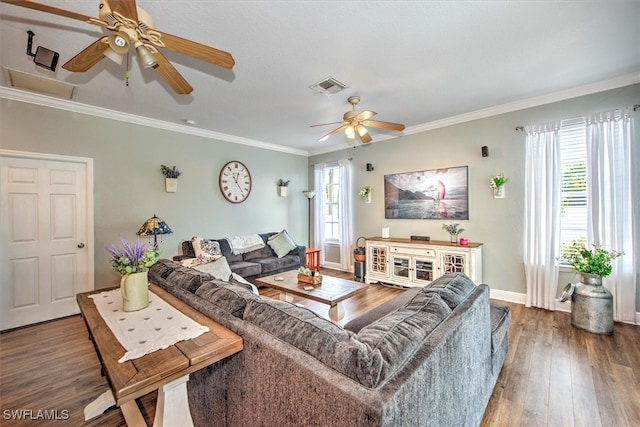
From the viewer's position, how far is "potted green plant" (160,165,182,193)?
13.4 ft

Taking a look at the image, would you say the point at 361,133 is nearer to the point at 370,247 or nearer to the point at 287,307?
the point at 370,247

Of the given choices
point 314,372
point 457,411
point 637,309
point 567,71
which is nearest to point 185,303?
point 314,372

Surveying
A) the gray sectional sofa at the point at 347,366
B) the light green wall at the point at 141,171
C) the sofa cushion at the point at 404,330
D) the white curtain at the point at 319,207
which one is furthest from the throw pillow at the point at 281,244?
the sofa cushion at the point at 404,330

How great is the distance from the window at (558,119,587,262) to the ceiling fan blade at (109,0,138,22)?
440 cm

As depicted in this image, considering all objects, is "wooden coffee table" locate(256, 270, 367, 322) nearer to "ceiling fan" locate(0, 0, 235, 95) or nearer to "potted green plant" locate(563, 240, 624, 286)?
"ceiling fan" locate(0, 0, 235, 95)

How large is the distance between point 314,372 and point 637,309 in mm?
4046

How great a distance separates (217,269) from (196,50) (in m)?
1.91

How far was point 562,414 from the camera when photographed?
5.55 ft

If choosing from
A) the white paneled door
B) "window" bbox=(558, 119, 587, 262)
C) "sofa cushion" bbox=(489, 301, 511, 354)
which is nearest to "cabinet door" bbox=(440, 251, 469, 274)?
"window" bbox=(558, 119, 587, 262)

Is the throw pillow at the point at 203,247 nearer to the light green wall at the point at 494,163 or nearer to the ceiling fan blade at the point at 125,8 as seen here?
the ceiling fan blade at the point at 125,8

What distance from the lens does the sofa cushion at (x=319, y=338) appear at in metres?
0.88

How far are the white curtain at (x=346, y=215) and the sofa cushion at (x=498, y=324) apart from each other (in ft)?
10.8

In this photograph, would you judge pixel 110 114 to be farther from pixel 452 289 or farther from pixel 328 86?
pixel 452 289

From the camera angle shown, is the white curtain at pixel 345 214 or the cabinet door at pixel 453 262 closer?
the cabinet door at pixel 453 262
